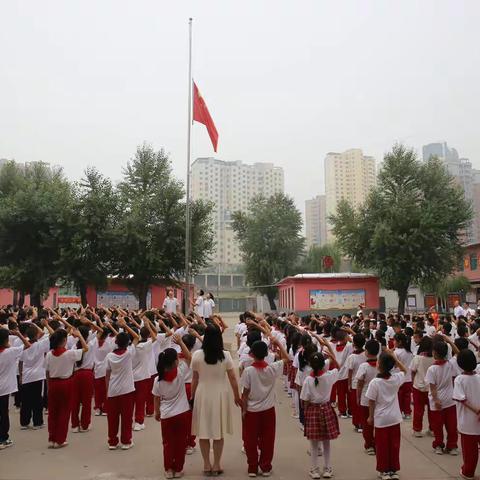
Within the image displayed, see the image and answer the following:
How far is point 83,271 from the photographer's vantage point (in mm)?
24375

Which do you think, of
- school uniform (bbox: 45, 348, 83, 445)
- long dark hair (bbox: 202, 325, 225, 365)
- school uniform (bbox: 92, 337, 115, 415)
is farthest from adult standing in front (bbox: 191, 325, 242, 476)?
school uniform (bbox: 92, 337, 115, 415)

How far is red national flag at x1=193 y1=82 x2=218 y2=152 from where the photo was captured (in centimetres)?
1875

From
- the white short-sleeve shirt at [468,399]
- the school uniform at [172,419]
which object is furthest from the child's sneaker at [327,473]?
the school uniform at [172,419]

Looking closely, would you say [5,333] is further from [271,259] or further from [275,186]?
[275,186]

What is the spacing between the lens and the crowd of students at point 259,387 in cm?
532

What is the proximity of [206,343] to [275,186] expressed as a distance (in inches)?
3732

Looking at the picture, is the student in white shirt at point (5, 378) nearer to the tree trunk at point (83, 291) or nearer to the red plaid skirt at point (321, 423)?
the red plaid skirt at point (321, 423)

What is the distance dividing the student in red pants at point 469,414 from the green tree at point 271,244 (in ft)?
116

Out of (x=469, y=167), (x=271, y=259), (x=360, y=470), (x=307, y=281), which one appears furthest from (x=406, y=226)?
(x=469, y=167)

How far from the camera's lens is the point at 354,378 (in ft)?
22.4

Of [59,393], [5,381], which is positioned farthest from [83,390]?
[5,381]

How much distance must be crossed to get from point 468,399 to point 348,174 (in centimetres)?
8256

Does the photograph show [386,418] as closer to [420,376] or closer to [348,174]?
[420,376]

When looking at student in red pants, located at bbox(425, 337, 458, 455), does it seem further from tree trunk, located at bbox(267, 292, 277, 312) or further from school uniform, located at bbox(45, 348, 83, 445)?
tree trunk, located at bbox(267, 292, 277, 312)
